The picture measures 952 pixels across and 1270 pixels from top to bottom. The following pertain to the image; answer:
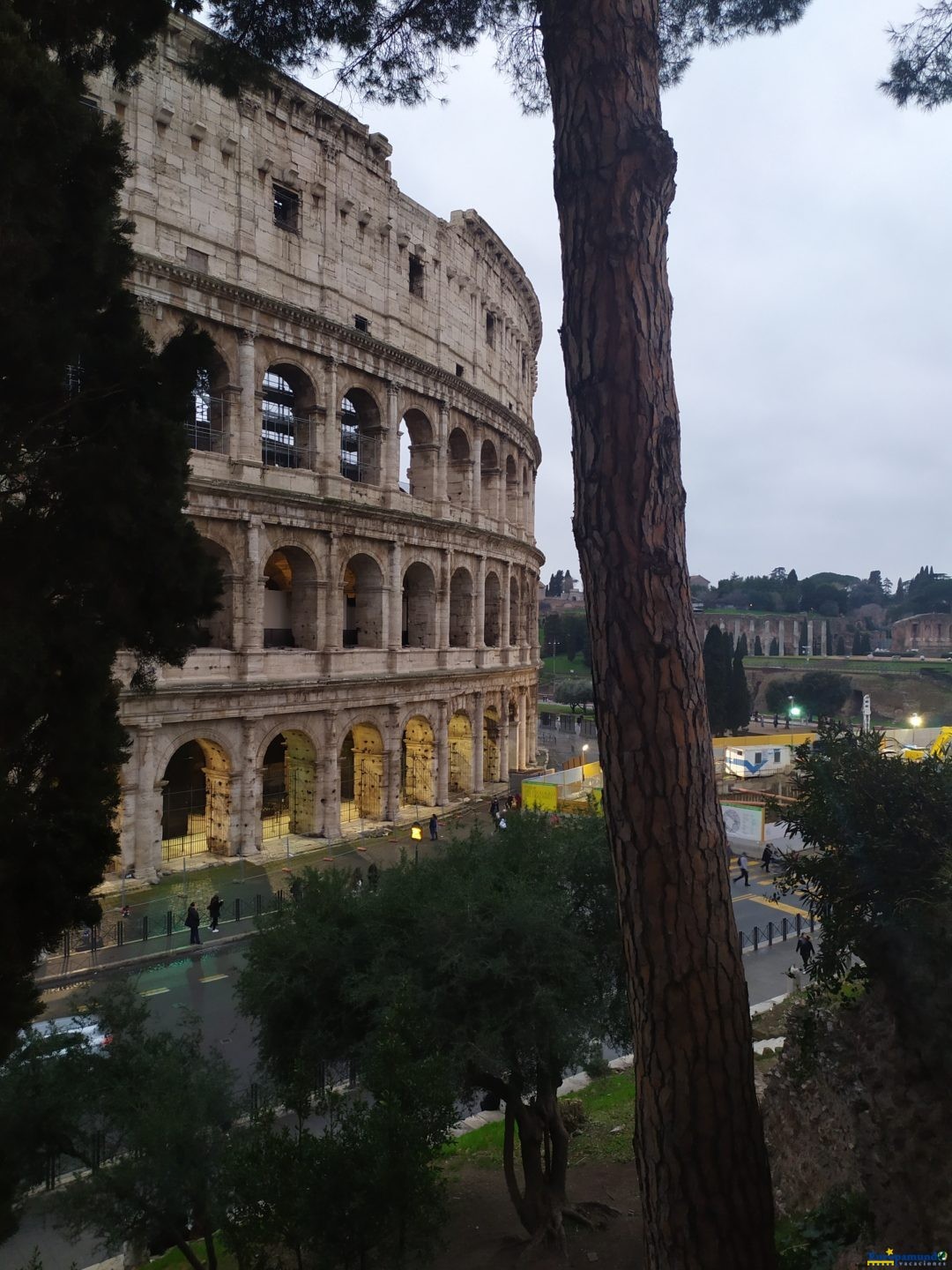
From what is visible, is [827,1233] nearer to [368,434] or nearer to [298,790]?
[298,790]

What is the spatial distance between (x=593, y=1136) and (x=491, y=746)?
21846 millimetres

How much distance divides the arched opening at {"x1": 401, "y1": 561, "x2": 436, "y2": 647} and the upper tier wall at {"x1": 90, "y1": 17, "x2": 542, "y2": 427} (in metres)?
6.95

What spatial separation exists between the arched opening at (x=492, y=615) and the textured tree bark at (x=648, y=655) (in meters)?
27.1

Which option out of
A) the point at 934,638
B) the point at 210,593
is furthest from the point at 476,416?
the point at 934,638

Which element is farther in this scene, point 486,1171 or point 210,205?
point 210,205

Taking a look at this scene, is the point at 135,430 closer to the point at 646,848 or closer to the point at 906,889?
the point at 646,848

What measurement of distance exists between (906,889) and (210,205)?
21.7 metres

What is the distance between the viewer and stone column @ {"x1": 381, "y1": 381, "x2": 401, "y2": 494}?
24.2 m

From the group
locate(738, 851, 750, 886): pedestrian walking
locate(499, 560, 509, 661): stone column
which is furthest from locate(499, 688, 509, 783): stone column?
locate(738, 851, 750, 886): pedestrian walking

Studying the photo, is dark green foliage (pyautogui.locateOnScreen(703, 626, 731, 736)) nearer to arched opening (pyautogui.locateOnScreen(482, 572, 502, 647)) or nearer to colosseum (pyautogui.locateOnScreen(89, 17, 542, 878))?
arched opening (pyautogui.locateOnScreen(482, 572, 502, 647))

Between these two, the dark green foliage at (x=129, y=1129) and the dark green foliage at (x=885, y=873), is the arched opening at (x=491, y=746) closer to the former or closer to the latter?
the dark green foliage at (x=129, y=1129)

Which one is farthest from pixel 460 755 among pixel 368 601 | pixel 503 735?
pixel 368 601

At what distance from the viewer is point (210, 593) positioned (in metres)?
6.54

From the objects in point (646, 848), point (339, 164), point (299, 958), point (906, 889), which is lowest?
point (299, 958)
